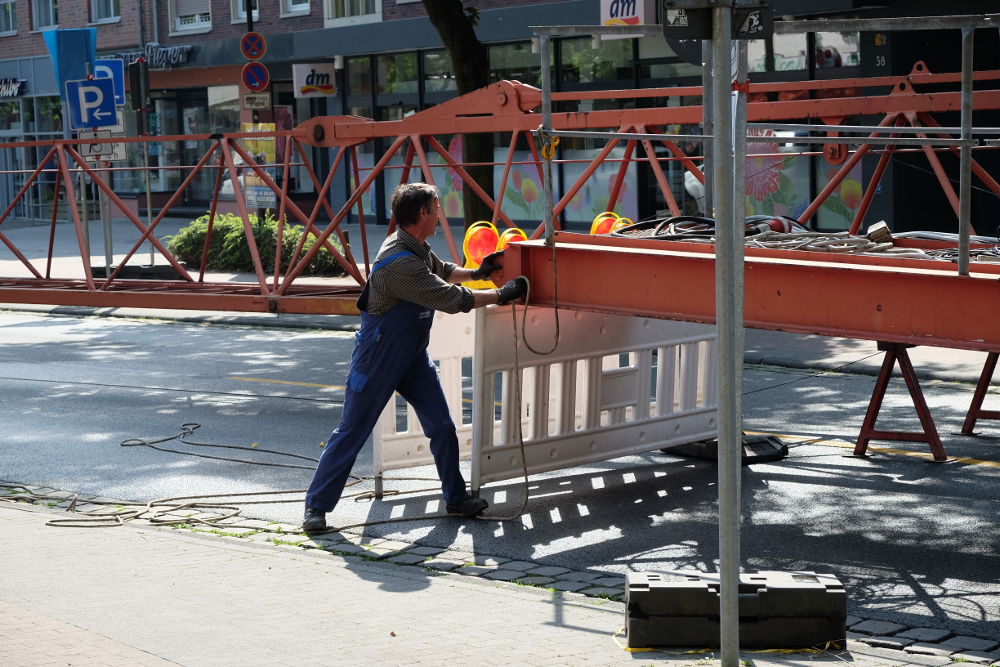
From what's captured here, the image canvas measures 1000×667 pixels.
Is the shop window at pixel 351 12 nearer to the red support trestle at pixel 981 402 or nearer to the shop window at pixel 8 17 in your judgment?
the shop window at pixel 8 17

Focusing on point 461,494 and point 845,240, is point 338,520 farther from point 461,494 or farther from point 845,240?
point 845,240

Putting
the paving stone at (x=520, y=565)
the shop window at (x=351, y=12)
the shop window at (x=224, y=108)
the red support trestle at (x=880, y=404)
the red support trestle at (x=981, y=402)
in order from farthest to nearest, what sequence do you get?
the shop window at (x=224, y=108), the shop window at (x=351, y=12), the red support trestle at (x=981, y=402), the red support trestle at (x=880, y=404), the paving stone at (x=520, y=565)

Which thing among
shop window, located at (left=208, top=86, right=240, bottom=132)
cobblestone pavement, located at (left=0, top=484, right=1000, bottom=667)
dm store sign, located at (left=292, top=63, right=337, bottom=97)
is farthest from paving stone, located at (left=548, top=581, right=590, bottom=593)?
shop window, located at (left=208, top=86, right=240, bottom=132)

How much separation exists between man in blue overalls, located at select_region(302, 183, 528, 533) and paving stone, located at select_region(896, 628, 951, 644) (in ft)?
9.35

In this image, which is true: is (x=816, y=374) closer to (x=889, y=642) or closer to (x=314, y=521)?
(x=314, y=521)

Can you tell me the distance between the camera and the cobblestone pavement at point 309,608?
5.31m

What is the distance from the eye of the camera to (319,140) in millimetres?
11867

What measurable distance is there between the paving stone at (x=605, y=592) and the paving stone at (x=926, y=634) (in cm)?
124

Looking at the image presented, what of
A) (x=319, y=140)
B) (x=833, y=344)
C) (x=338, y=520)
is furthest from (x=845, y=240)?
(x=833, y=344)

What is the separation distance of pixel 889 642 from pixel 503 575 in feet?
6.32

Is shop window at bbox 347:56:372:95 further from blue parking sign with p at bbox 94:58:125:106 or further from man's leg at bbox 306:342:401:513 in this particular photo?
man's leg at bbox 306:342:401:513

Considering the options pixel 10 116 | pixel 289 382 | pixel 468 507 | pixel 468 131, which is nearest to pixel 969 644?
pixel 468 507

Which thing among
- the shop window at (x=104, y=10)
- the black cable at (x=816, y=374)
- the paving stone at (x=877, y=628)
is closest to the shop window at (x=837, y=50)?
the black cable at (x=816, y=374)

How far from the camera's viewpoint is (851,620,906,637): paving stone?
229 inches
